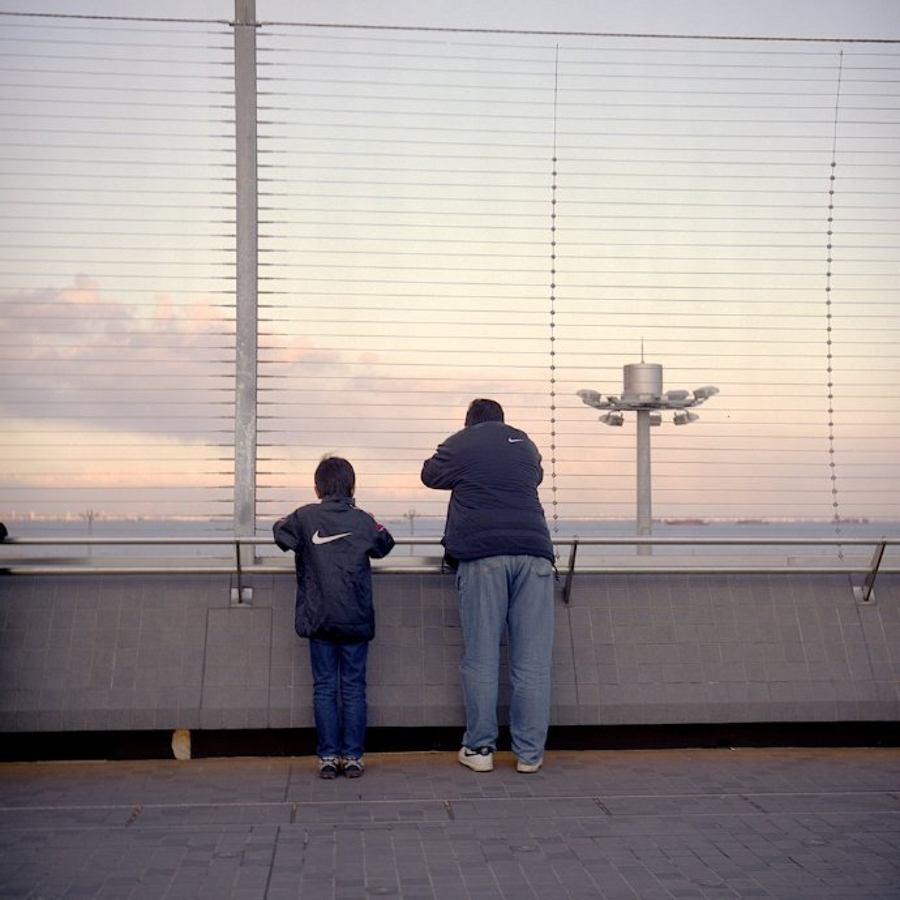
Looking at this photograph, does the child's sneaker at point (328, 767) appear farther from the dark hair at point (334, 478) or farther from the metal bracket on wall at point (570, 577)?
the metal bracket on wall at point (570, 577)

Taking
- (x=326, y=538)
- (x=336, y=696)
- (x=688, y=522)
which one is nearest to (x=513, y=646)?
(x=336, y=696)

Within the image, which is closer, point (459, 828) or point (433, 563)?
point (459, 828)

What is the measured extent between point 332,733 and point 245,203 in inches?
117

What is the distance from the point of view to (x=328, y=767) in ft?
21.7

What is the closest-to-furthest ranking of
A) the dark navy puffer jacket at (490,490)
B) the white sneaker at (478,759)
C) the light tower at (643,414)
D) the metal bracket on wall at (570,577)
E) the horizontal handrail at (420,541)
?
the white sneaker at (478,759) < the dark navy puffer jacket at (490,490) < the horizontal handrail at (420,541) < the metal bracket on wall at (570,577) < the light tower at (643,414)

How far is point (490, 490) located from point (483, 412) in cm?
47

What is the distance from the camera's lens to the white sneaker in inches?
265

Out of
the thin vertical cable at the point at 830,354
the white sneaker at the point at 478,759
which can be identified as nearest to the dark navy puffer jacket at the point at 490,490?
the white sneaker at the point at 478,759

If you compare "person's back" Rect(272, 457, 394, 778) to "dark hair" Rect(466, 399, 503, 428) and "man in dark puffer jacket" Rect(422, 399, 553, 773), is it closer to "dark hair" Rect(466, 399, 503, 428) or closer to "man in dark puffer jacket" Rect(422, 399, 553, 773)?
"man in dark puffer jacket" Rect(422, 399, 553, 773)

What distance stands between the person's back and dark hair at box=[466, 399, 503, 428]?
71 cm

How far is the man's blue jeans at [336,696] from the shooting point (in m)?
6.63

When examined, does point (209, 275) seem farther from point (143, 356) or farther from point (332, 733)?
point (332, 733)

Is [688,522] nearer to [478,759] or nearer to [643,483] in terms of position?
[643,483]

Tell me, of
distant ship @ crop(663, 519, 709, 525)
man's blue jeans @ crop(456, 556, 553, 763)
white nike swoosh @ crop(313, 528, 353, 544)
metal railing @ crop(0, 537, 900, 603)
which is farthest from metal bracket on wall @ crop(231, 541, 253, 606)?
distant ship @ crop(663, 519, 709, 525)
